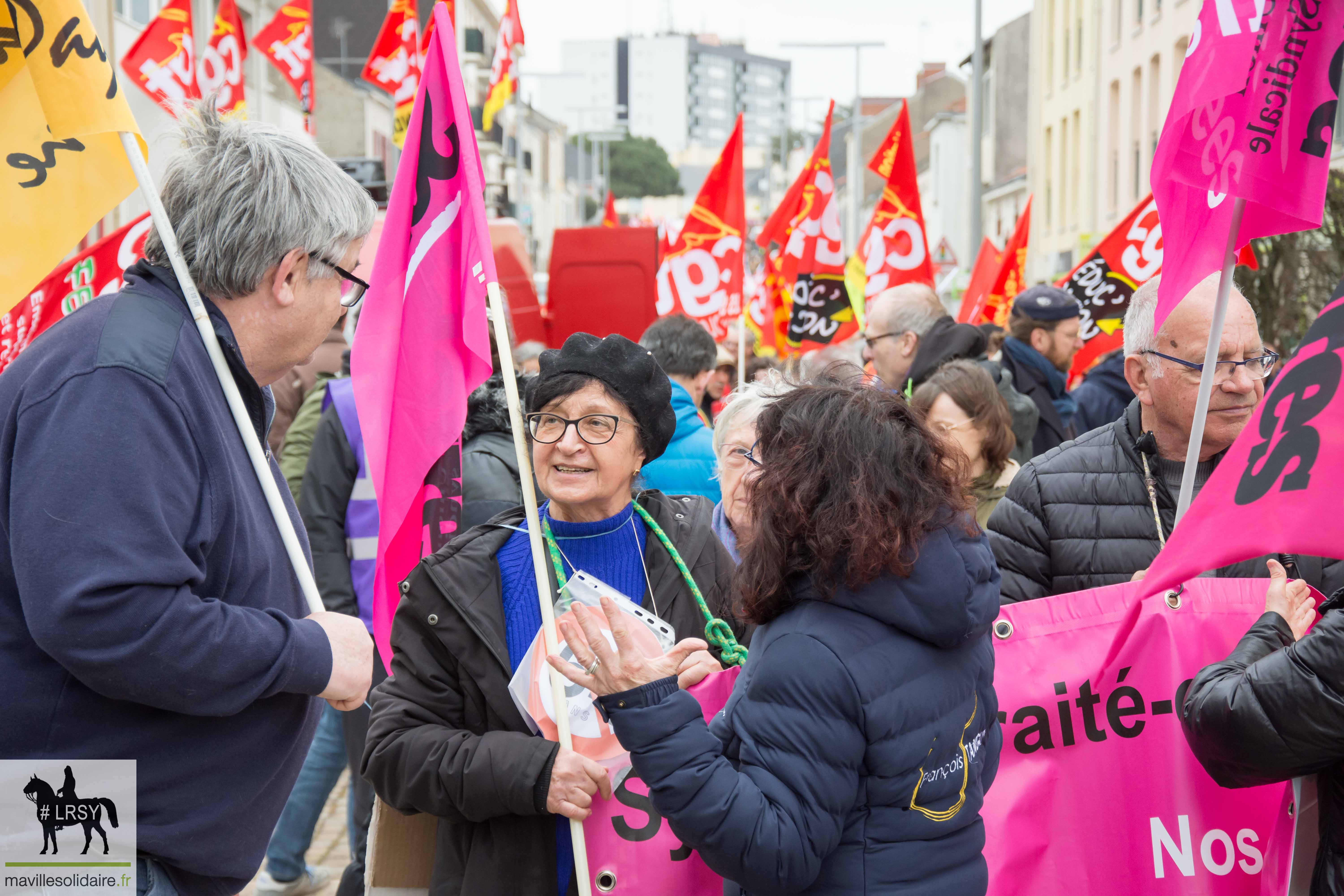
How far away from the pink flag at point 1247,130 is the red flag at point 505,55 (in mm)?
9291

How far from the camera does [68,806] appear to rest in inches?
83.1

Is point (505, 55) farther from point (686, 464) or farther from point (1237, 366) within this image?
point (1237, 366)

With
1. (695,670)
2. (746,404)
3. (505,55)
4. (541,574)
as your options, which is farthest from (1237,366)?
(505,55)

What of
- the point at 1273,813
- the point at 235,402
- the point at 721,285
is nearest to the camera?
the point at 235,402

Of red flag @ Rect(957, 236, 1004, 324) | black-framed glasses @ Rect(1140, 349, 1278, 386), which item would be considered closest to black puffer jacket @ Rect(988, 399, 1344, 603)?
black-framed glasses @ Rect(1140, 349, 1278, 386)

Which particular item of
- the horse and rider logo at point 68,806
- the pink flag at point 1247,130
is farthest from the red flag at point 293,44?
the horse and rider logo at point 68,806

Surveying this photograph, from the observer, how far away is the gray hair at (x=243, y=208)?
2.37 meters

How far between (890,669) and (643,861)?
793mm

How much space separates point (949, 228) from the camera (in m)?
50.7

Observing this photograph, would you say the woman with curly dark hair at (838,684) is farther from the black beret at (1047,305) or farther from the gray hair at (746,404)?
the black beret at (1047,305)

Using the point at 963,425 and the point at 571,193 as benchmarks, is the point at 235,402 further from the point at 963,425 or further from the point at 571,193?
the point at 571,193

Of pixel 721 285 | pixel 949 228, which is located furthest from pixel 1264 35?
pixel 949 228

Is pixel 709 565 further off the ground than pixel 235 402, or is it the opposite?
pixel 235 402

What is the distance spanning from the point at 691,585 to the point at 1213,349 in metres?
1.29
